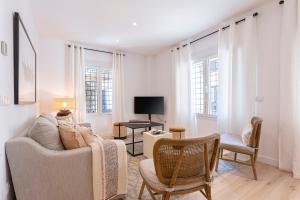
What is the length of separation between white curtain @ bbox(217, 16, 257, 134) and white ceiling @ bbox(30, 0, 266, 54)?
38cm

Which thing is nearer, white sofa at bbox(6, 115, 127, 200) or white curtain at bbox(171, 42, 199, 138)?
white sofa at bbox(6, 115, 127, 200)

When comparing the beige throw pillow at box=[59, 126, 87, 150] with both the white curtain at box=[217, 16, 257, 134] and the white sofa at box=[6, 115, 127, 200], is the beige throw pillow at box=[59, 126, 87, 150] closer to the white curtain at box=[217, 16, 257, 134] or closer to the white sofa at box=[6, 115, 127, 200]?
the white sofa at box=[6, 115, 127, 200]

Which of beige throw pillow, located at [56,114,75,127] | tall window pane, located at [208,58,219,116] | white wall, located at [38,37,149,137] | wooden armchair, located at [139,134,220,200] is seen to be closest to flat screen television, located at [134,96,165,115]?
white wall, located at [38,37,149,137]

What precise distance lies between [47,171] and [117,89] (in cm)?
378

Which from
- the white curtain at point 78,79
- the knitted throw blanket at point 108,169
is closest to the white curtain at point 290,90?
the knitted throw blanket at point 108,169

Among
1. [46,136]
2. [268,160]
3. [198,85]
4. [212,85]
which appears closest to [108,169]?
[46,136]

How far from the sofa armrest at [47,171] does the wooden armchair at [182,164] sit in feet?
2.07

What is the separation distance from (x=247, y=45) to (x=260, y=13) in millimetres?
560

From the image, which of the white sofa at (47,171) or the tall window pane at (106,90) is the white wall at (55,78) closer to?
the tall window pane at (106,90)

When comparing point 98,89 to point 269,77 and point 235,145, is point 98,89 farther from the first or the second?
point 269,77

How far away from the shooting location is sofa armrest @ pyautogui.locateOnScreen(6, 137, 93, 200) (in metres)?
1.44

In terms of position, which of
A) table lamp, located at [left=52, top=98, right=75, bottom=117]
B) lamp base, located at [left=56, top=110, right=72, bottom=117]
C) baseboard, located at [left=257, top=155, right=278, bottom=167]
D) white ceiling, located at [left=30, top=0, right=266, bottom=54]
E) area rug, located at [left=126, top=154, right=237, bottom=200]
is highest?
white ceiling, located at [left=30, top=0, right=266, bottom=54]

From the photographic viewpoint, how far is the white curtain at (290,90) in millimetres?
2334

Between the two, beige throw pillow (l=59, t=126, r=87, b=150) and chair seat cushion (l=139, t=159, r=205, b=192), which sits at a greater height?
beige throw pillow (l=59, t=126, r=87, b=150)
